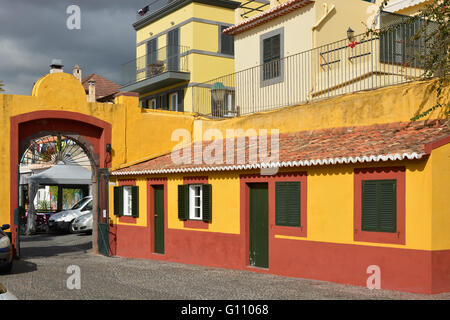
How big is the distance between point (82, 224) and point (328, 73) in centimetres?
→ 1533

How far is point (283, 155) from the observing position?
14.0m

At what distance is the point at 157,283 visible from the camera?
1243 cm

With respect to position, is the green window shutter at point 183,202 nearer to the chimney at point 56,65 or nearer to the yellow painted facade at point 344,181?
the yellow painted facade at point 344,181

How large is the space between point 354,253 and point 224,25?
18448 millimetres

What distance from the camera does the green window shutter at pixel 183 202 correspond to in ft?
54.5

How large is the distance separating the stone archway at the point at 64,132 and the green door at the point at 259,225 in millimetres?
7035

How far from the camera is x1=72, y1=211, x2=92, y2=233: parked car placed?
1060 inches

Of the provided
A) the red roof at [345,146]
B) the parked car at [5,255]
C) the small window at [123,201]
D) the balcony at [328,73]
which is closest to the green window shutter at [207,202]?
the red roof at [345,146]

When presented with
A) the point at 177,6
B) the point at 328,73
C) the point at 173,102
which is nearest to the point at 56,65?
the point at 173,102

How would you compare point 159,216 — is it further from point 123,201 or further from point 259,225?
point 259,225

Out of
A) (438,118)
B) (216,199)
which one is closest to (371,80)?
(438,118)

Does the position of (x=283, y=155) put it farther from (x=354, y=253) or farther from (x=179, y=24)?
(x=179, y=24)

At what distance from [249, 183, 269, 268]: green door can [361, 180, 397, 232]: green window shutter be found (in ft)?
10.6
